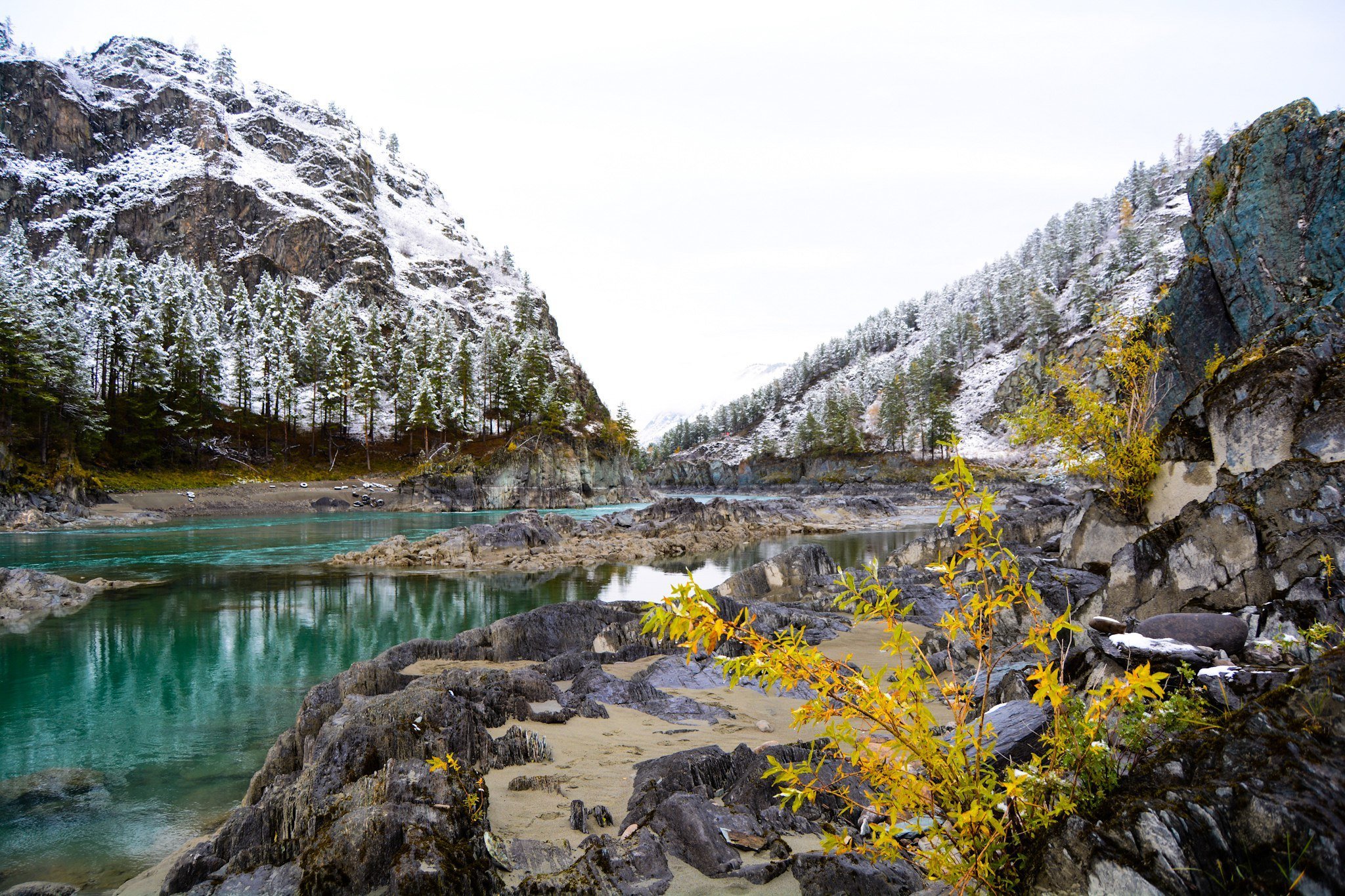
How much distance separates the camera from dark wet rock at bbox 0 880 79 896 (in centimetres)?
504

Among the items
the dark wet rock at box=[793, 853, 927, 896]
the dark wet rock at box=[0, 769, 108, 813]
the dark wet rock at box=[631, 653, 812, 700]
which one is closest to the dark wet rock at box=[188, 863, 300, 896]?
the dark wet rock at box=[793, 853, 927, 896]

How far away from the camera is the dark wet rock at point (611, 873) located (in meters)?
4.08

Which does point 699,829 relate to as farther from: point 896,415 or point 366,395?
point 896,415

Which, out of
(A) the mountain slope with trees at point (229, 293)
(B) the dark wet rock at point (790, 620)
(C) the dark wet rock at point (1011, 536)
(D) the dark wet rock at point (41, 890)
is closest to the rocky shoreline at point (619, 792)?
(D) the dark wet rock at point (41, 890)

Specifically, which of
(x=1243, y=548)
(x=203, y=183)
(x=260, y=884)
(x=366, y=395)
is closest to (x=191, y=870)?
(x=260, y=884)

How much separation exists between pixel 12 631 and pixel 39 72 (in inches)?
5649

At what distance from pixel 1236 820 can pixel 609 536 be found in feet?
118

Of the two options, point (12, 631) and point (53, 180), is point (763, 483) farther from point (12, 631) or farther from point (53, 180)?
point (53, 180)

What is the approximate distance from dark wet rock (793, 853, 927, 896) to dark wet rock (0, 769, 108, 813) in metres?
8.86

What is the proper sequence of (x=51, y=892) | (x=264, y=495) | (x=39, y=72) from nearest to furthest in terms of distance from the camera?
(x=51, y=892) → (x=264, y=495) → (x=39, y=72)

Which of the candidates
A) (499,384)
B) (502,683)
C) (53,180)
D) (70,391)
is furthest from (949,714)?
(53,180)

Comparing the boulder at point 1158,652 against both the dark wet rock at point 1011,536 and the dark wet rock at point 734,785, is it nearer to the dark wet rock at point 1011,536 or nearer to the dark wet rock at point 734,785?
the dark wet rock at point 734,785

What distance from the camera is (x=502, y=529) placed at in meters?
32.6

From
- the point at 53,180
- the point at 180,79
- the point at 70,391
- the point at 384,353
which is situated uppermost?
the point at 180,79
